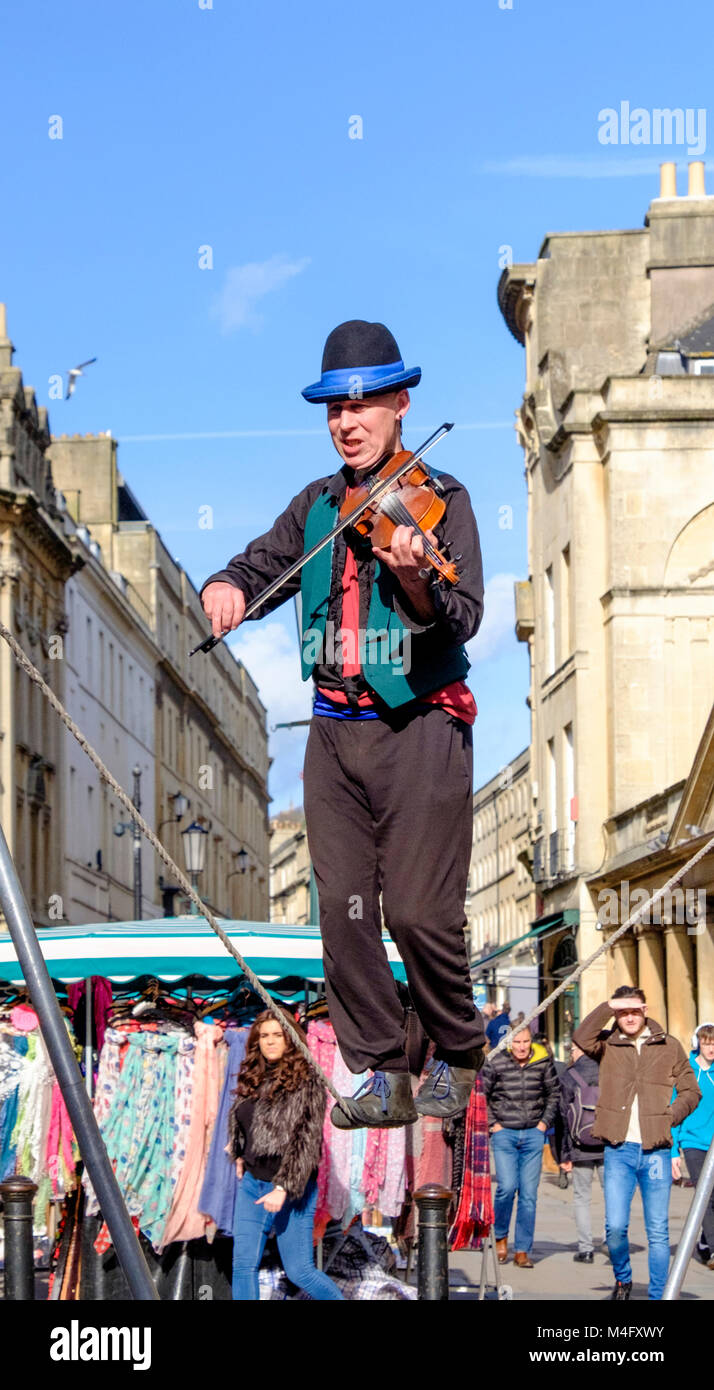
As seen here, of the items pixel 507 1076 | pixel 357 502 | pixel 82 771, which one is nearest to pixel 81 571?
pixel 82 771

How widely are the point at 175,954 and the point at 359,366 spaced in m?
7.45

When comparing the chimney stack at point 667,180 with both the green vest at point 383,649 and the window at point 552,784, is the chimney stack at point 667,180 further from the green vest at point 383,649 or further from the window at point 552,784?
the green vest at point 383,649

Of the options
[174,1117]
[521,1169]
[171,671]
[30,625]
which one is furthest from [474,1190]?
[171,671]

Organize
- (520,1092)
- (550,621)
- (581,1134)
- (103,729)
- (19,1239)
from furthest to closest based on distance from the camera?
(103,729)
(550,621)
(520,1092)
(581,1134)
(19,1239)

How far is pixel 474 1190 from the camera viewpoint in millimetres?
10992

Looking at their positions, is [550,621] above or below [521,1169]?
above

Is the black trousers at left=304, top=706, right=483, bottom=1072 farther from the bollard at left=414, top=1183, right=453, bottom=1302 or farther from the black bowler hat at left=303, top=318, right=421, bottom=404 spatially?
the black bowler hat at left=303, top=318, right=421, bottom=404

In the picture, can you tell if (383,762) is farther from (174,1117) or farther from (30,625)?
(30,625)

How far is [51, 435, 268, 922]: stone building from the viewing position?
60.4 meters

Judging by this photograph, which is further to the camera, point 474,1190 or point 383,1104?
point 474,1190

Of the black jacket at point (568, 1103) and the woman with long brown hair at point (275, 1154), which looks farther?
the black jacket at point (568, 1103)

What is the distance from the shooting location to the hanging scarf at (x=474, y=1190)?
1088 centimetres

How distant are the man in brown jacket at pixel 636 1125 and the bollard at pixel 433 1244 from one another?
694 centimetres

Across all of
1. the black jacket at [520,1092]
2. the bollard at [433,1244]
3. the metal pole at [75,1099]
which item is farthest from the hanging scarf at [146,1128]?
the metal pole at [75,1099]
